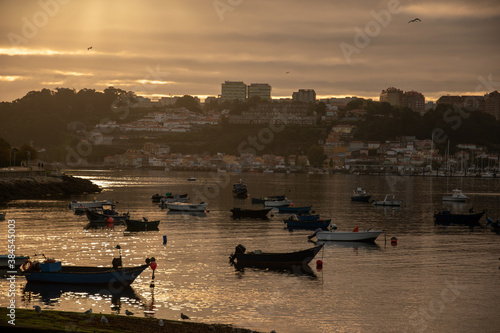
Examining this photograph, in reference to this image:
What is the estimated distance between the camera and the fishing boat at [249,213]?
62375 mm

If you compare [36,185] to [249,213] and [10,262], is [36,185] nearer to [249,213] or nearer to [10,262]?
[249,213]

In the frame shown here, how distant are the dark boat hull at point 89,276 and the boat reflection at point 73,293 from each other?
225mm

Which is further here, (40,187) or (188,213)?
(40,187)

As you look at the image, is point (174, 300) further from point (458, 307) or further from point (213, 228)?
point (213, 228)

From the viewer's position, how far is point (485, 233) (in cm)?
5266

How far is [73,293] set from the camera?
90.2 ft

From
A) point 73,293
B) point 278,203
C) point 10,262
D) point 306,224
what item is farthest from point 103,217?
point 73,293

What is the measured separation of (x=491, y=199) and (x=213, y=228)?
190 feet

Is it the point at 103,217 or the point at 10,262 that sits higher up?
the point at 103,217

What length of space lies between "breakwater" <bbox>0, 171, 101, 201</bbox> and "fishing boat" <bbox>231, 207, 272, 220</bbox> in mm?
30306

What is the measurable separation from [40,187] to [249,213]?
37016mm

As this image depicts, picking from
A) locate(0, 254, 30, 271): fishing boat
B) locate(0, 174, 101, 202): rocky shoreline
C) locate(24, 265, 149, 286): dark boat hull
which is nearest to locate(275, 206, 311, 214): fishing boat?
locate(0, 174, 101, 202): rocky shoreline

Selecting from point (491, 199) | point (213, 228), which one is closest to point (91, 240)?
point (213, 228)

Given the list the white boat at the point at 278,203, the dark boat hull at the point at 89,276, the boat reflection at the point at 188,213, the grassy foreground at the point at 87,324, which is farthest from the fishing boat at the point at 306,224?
the grassy foreground at the point at 87,324
